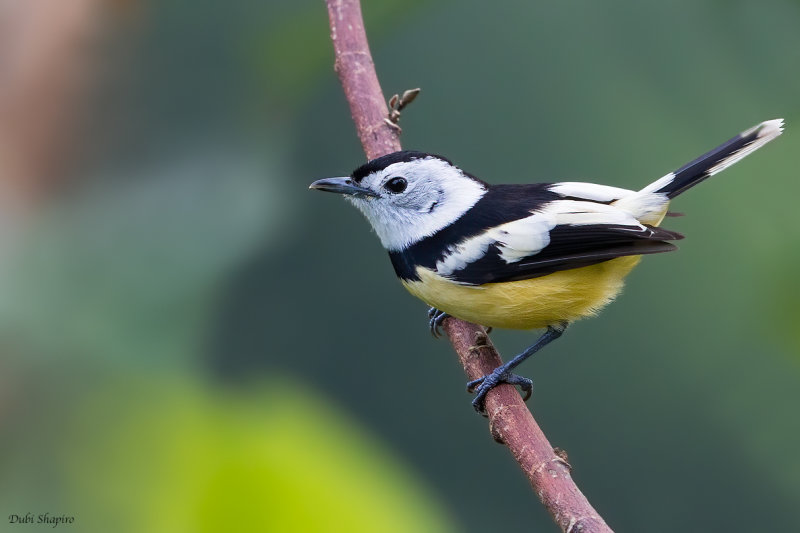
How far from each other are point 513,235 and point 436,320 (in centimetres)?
26

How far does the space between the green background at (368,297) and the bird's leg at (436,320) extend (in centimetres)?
24

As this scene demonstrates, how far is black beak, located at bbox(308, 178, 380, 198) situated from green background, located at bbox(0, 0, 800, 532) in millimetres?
481

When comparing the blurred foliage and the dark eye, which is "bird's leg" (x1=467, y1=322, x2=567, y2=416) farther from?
the blurred foliage

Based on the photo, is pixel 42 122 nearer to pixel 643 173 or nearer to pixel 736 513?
pixel 643 173

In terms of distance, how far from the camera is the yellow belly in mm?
1189

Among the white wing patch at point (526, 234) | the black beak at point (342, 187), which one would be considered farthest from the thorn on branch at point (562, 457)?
the black beak at point (342, 187)

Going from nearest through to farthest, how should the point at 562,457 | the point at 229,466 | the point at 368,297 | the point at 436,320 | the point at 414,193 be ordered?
the point at 562,457, the point at 414,193, the point at 436,320, the point at 229,466, the point at 368,297

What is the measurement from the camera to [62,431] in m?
1.76

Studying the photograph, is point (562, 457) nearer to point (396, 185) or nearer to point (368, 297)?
point (396, 185)

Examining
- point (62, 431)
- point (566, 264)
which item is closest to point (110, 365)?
point (62, 431)

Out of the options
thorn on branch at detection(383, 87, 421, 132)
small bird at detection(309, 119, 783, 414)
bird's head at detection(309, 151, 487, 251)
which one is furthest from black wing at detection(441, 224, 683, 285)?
thorn on branch at detection(383, 87, 421, 132)

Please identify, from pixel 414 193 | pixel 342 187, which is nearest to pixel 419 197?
pixel 414 193

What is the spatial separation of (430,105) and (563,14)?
0.36 m

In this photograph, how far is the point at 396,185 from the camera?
1278 mm
